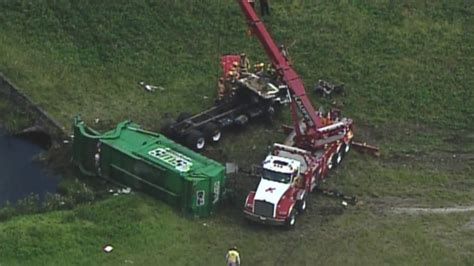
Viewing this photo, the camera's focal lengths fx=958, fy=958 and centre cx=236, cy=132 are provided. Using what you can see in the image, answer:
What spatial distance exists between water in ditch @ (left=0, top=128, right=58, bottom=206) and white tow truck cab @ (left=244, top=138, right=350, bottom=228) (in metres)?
6.70

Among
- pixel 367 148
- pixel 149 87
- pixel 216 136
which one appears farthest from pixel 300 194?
pixel 149 87

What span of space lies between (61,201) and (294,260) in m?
6.93

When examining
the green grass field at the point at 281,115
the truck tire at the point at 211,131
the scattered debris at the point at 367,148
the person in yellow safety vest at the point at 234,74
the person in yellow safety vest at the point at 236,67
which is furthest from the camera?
the person in yellow safety vest at the point at 236,67

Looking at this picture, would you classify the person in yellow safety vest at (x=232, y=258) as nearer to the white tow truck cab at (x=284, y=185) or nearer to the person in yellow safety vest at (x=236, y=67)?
the white tow truck cab at (x=284, y=185)

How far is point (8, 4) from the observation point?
40.4m

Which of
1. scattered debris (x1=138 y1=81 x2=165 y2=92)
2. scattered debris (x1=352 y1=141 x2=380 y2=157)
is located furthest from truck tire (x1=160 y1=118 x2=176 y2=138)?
scattered debris (x1=352 y1=141 x2=380 y2=157)

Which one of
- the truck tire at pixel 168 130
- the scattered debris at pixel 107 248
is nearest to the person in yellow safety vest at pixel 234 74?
the truck tire at pixel 168 130

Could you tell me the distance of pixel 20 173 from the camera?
1212 inches

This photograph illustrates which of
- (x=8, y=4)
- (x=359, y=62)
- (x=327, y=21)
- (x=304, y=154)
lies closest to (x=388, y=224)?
(x=304, y=154)

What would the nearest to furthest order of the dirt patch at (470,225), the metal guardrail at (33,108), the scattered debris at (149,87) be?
1. the dirt patch at (470,225)
2. the metal guardrail at (33,108)
3. the scattered debris at (149,87)

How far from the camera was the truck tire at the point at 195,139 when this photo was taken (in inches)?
1219

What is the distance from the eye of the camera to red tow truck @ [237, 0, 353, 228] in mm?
27125

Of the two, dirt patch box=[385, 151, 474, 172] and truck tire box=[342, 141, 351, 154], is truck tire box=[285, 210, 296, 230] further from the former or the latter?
dirt patch box=[385, 151, 474, 172]

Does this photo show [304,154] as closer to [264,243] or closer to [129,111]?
[264,243]
